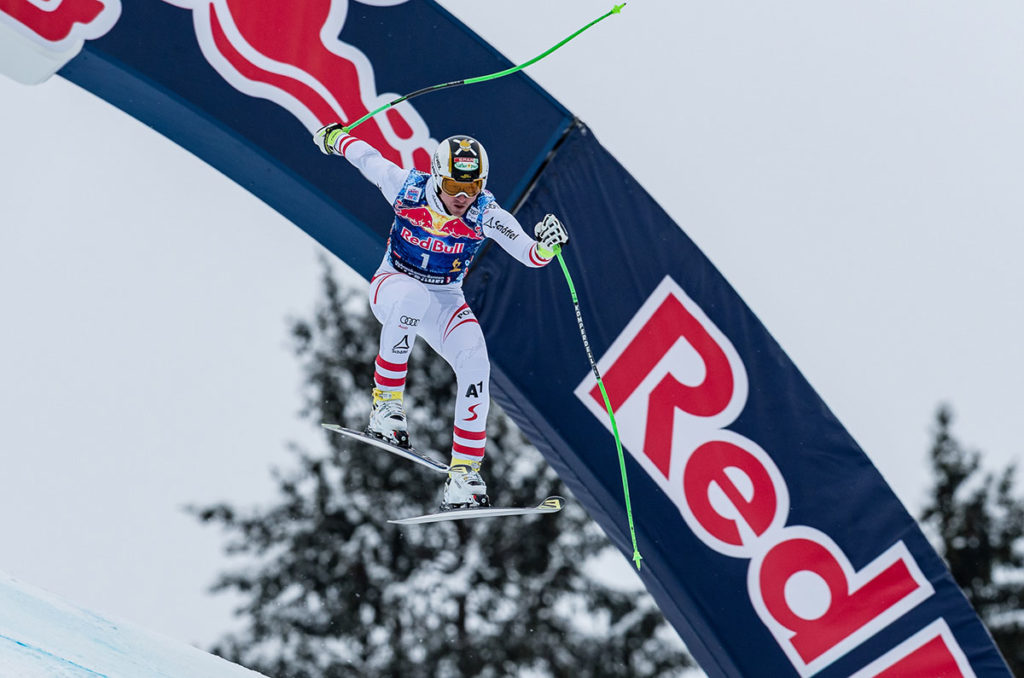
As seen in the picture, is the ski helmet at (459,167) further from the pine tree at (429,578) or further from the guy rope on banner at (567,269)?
the pine tree at (429,578)

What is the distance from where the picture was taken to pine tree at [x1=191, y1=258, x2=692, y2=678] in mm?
16906

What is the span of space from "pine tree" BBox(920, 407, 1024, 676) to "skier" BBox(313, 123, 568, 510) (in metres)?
14.5

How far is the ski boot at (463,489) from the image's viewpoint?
690 centimetres

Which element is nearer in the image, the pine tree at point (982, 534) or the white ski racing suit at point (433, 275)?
the white ski racing suit at point (433, 275)

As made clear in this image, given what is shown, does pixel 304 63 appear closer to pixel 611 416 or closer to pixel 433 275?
pixel 433 275

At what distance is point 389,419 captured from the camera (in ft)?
22.5

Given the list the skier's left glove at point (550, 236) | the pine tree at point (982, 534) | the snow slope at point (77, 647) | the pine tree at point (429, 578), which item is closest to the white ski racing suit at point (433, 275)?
the skier's left glove at point (550, 236)

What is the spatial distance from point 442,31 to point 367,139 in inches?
32.2

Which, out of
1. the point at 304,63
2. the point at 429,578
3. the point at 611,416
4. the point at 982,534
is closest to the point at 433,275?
the point at 611,416

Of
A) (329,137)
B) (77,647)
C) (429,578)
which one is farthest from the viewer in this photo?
(429,578)

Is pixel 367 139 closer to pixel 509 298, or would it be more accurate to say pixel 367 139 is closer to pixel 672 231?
pixel 509 298

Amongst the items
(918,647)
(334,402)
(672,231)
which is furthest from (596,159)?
(334,402)

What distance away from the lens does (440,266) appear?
22.3 feet

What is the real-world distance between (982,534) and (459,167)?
16.2 metres
